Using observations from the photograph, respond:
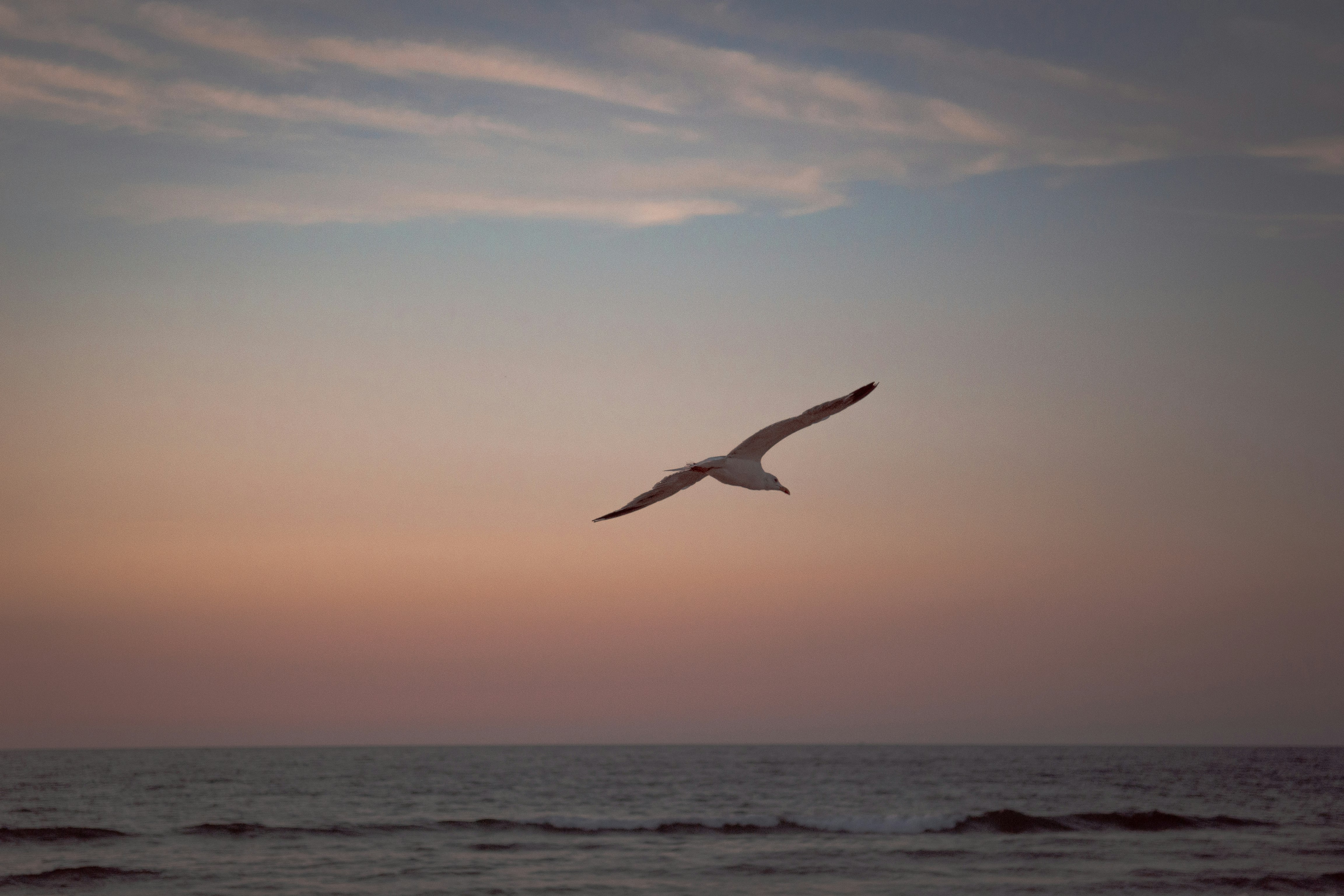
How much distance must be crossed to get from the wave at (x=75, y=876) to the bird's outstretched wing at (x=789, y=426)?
17.1 metres

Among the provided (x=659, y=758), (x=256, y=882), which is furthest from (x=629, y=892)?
(x=659, y=758)

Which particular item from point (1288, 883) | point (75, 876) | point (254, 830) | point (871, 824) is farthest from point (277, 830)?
point (1288, 883)

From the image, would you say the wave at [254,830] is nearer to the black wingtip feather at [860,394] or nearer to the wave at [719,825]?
the wave at [719,825]

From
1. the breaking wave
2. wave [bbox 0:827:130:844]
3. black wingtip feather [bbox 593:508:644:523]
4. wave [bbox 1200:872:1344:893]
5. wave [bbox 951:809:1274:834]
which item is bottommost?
the breaking wave

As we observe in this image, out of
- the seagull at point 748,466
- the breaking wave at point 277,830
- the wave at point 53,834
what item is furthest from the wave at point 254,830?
the seagull at point 748,466

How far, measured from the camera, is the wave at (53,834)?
26.5 meters

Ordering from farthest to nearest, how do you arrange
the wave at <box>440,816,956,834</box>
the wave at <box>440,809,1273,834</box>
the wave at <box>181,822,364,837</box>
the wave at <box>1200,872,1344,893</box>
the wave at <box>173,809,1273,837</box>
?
the wave at <box>440,809,1273,834</box>
the wave at <box>440,816,956,834</box>
the wave at <box>173,809,1273,837</box>
the wave at <box>181,822,364,837</box>
the wave at <box>1200,872,1344,893</box>

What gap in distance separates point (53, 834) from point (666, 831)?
14800mm

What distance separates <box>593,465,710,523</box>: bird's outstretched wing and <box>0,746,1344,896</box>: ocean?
12.5 m

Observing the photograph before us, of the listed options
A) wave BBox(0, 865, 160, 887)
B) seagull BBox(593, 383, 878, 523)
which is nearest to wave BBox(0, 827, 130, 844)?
wave BBox(0, 865, 160, 887)

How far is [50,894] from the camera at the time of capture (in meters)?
19.9

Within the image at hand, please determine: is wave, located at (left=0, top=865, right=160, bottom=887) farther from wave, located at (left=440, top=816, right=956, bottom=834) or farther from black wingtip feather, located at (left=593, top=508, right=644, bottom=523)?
black wingtip feather, located at (left=593, top=508, right=644, bottom=523)

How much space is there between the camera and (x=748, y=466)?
11.0 meters

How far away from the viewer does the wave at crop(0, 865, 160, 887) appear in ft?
68.6
